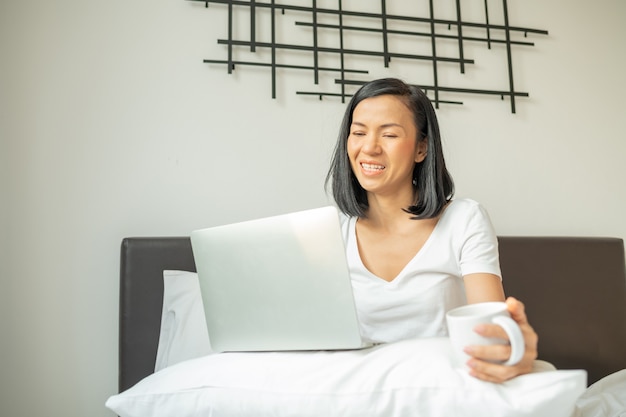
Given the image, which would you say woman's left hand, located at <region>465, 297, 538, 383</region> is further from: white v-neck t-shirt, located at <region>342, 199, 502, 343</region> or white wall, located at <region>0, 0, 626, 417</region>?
white wall, located at <region>0, 0, 626, 417</region>

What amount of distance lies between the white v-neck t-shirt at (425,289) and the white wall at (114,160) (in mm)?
756

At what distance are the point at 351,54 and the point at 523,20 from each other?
0.84 m

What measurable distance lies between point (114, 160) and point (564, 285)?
1.64 metres

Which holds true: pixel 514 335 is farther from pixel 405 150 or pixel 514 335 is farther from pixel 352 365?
pixel 405 150

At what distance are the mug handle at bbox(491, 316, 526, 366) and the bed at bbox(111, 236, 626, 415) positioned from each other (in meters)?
1.20

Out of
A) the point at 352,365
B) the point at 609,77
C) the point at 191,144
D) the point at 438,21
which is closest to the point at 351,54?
the point at 438,21

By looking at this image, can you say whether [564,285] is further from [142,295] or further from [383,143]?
[142,295]

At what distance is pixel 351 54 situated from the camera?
211cm

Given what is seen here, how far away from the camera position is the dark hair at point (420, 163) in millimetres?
1393

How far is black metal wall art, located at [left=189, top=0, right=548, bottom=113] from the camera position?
200 centimetres

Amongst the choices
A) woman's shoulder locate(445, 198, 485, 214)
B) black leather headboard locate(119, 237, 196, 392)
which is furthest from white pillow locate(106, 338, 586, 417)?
black leather headboard locate(119, 237, 196, 392)

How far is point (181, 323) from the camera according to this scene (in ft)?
5.11

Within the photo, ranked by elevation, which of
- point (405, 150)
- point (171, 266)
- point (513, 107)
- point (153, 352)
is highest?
point (513, 107)

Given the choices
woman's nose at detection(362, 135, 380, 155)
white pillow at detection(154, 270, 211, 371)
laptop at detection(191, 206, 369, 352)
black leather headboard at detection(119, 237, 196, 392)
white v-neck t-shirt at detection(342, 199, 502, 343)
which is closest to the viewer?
laptop at detection(191, 206, 369, 352)
